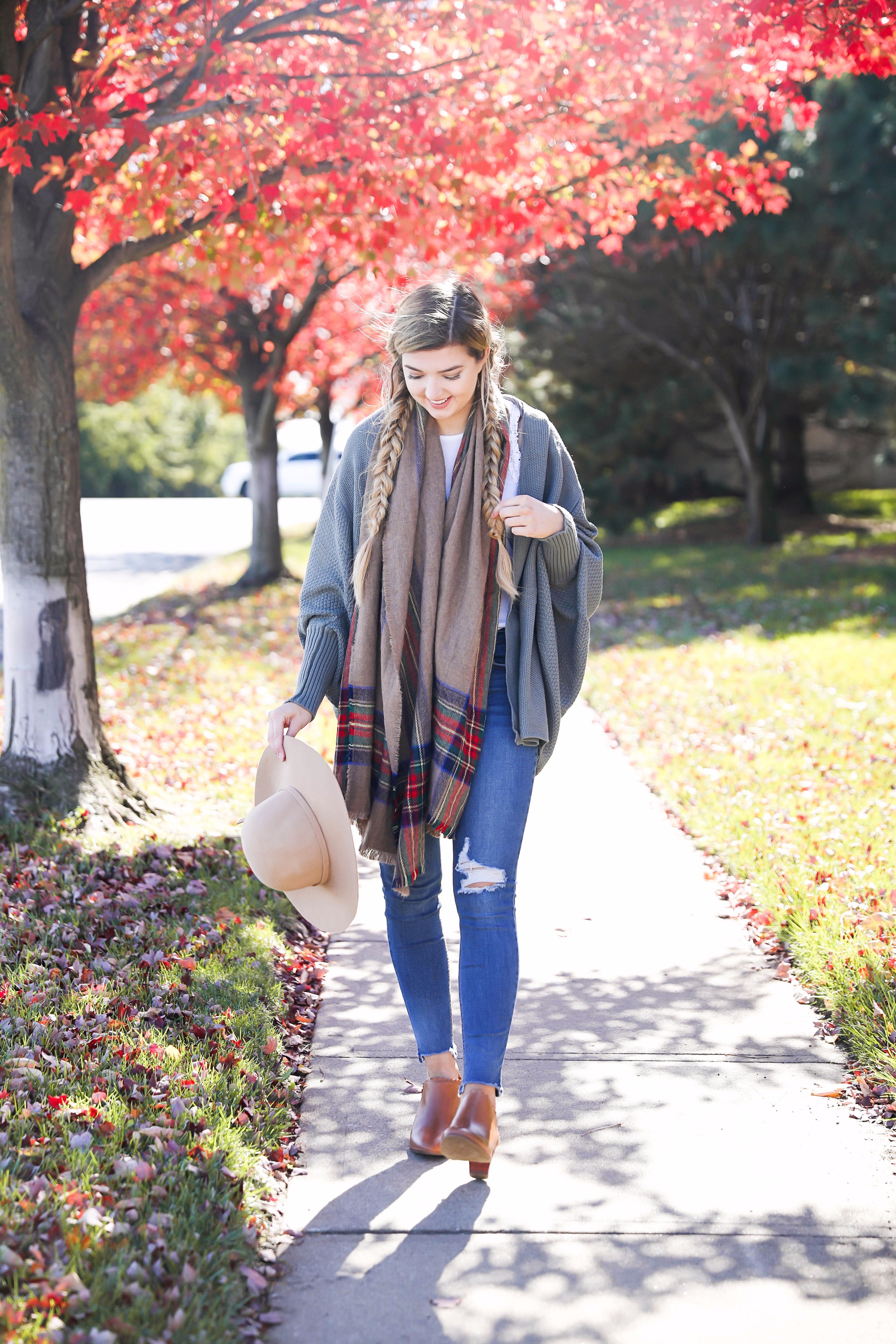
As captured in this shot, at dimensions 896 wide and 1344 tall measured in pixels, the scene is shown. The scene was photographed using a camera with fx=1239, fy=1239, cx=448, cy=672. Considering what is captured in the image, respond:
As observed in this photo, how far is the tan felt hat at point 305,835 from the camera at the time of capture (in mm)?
2854

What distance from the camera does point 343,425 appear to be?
2386cm

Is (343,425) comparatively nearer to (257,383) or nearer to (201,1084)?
(257,383)

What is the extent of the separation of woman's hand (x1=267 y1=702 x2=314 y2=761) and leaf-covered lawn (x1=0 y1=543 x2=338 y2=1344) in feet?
2.96

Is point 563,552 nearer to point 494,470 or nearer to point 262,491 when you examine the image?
point 494,470

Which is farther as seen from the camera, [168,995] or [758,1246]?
[168,995]

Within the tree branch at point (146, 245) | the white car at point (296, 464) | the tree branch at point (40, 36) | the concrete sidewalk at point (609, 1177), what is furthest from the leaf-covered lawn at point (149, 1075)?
the white car at point (296, 464)

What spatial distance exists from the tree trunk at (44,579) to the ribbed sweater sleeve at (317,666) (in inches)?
99.2

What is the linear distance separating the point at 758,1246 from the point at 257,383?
1350 centimetres

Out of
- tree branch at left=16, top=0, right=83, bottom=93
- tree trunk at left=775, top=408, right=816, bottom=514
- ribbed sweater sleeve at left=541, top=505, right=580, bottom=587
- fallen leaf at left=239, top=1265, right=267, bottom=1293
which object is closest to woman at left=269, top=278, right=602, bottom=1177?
ribbed sweater sleeve at left=541, top=505, right=580, bottom=587

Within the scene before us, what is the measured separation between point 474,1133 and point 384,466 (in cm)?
153

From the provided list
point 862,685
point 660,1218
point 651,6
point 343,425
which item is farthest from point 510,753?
point 343,425

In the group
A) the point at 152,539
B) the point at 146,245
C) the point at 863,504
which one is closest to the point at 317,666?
the point at 146,245

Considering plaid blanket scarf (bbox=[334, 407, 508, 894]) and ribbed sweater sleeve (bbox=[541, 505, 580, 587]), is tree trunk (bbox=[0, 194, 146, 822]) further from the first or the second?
ribbed sweater sleeve (bbox=[541, 505, 580, 587])

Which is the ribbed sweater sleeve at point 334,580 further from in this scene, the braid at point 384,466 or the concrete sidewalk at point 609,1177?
the concrete sidewalk at point 609,1177
